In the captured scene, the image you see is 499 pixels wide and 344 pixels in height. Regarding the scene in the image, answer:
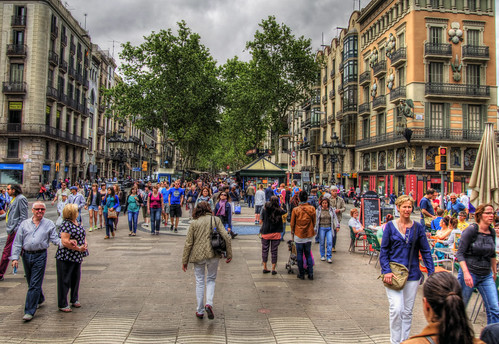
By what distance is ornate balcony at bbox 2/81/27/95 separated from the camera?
110 ft

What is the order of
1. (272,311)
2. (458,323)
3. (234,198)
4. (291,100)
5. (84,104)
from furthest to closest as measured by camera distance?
(84,104) → (291,100) → (234,198) → (272,311) → (458,323)

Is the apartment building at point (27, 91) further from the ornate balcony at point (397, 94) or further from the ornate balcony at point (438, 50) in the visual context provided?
the ornate balcony at point (438, 50)

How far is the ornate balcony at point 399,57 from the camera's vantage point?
1226 inches

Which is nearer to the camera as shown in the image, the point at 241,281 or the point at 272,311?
the point at 272,311

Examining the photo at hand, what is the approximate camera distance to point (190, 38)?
33250 millimetres

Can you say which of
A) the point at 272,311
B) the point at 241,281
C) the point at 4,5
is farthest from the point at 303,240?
the point at 4,5

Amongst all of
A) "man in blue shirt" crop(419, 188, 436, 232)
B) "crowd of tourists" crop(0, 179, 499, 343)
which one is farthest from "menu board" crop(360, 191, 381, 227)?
"crowd of tourists" crop(0, 179, 499, 343)

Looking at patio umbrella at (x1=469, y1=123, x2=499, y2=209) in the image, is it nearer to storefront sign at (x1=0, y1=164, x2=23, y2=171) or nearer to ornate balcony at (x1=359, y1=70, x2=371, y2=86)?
ornate balcony at (x1=359, y1=70, x2=371, y2=86)

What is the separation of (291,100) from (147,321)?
34.2 metres

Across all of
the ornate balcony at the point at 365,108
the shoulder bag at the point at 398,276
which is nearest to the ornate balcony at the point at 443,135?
the ornate balcony at the point at 365,108

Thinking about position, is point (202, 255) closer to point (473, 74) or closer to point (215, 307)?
point (215, 307)

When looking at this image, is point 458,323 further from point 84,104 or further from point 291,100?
point 84,104

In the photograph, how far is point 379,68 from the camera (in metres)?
34.3

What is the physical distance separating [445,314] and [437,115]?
32871mm
